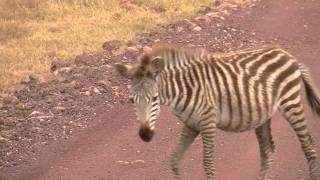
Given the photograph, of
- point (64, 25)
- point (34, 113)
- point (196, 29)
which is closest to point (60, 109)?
point (34, 113)

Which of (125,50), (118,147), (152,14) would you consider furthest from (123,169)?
(152,14)

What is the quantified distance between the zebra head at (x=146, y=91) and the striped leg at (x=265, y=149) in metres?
1.53

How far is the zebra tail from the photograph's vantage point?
261 inches

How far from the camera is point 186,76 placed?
238 inches

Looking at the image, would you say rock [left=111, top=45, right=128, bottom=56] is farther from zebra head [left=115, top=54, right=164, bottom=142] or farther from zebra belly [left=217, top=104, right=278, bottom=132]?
zebra head [left=115, top=54, right=164, bottom=142]

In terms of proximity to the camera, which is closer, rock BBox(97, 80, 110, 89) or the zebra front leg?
the zebra front leg

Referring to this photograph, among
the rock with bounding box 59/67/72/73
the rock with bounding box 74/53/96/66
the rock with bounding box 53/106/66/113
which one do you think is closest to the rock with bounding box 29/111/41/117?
the rock with bounding box 53/106/66/113

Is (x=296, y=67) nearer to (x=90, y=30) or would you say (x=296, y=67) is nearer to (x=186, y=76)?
(x=186, y=76)

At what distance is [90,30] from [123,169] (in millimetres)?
6396

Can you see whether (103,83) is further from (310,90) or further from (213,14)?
(213,14)

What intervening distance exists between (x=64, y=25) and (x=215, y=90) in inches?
333

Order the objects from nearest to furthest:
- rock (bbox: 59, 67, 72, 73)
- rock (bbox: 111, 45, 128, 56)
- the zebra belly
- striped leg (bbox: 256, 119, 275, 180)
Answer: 1. the zebra belly
2. striped leg (bbox: 256, 119, 275, 180)
3. rock (bbox: 59, 67, 72, 73)
4. rock (bbox: 111, 45, 128, 56)

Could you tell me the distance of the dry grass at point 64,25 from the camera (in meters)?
12.1

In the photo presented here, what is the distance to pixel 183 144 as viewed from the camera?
21.1ft
